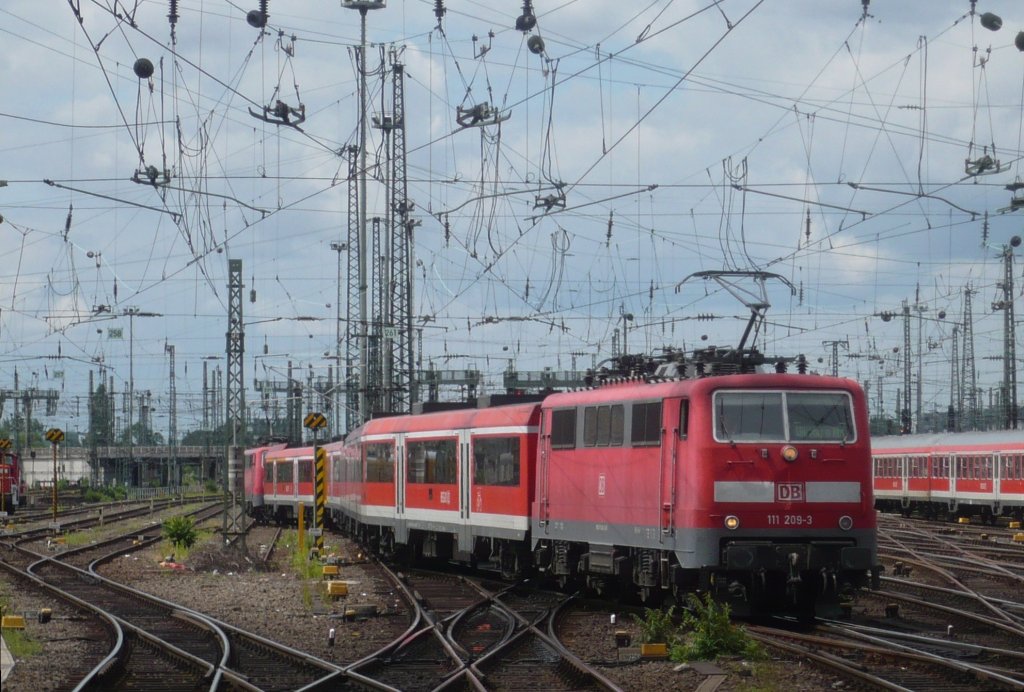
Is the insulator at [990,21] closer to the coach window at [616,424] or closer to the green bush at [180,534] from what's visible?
the coach window at [616,424]

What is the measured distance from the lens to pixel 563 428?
2298 cm

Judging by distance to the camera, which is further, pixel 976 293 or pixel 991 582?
pixel 976 293

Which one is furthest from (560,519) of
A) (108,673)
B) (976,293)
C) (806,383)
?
(976,293)

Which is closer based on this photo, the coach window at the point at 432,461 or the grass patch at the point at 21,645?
the grass patch at the point at 21,645

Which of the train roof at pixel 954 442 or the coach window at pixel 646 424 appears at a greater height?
the coach window at pixel 646 424

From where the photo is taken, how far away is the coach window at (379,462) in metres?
33.7

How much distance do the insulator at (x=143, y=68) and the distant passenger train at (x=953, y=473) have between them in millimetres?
31876

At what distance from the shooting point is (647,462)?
782 inches

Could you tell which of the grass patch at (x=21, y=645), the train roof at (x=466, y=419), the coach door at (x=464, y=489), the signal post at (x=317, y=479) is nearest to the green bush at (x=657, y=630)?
the grass patch at (x=21, y=645)

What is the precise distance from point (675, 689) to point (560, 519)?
9225mm

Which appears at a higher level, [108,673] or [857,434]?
[857,434]

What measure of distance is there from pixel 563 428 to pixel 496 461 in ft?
11.4

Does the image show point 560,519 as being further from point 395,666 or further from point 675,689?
point 675,689

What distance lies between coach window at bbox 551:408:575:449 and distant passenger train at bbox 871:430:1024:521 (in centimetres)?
2753
